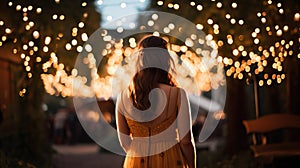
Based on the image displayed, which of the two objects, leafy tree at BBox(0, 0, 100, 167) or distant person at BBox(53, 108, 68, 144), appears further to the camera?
distant person at BBox(53, 108, 68, 144)

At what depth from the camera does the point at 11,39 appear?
323 inches

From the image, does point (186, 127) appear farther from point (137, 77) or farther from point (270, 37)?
point (270, 37)

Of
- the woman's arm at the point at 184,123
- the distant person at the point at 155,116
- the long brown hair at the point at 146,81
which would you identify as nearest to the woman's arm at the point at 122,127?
the distant person at the point at 155,116

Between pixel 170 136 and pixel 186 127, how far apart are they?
0.20 meters

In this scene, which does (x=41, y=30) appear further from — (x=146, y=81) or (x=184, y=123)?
(x=184, y=123)

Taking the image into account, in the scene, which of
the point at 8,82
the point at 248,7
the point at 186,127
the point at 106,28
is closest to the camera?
the point at 186,127

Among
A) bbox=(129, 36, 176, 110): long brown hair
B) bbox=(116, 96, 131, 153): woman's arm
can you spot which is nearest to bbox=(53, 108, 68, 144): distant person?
bbox=(116, 96, 131, 153): woman's arm

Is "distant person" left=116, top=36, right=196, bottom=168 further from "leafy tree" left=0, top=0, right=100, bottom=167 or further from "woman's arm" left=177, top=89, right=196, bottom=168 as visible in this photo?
"leafy tree" left=0, top=0, right=100, bottom=167

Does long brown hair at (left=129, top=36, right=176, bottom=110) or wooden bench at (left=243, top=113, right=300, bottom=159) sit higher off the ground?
long brown hair at (left=129, top=36, right=176, bottom=110)

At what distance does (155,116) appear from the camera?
5797mm

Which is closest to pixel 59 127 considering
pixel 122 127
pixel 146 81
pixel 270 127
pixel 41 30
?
pixel 270 127

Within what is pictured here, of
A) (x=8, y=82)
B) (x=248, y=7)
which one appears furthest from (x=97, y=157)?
(x=248, y=7)

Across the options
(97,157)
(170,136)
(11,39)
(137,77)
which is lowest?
(97,157)

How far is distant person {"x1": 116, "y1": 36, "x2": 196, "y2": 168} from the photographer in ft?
18.5
